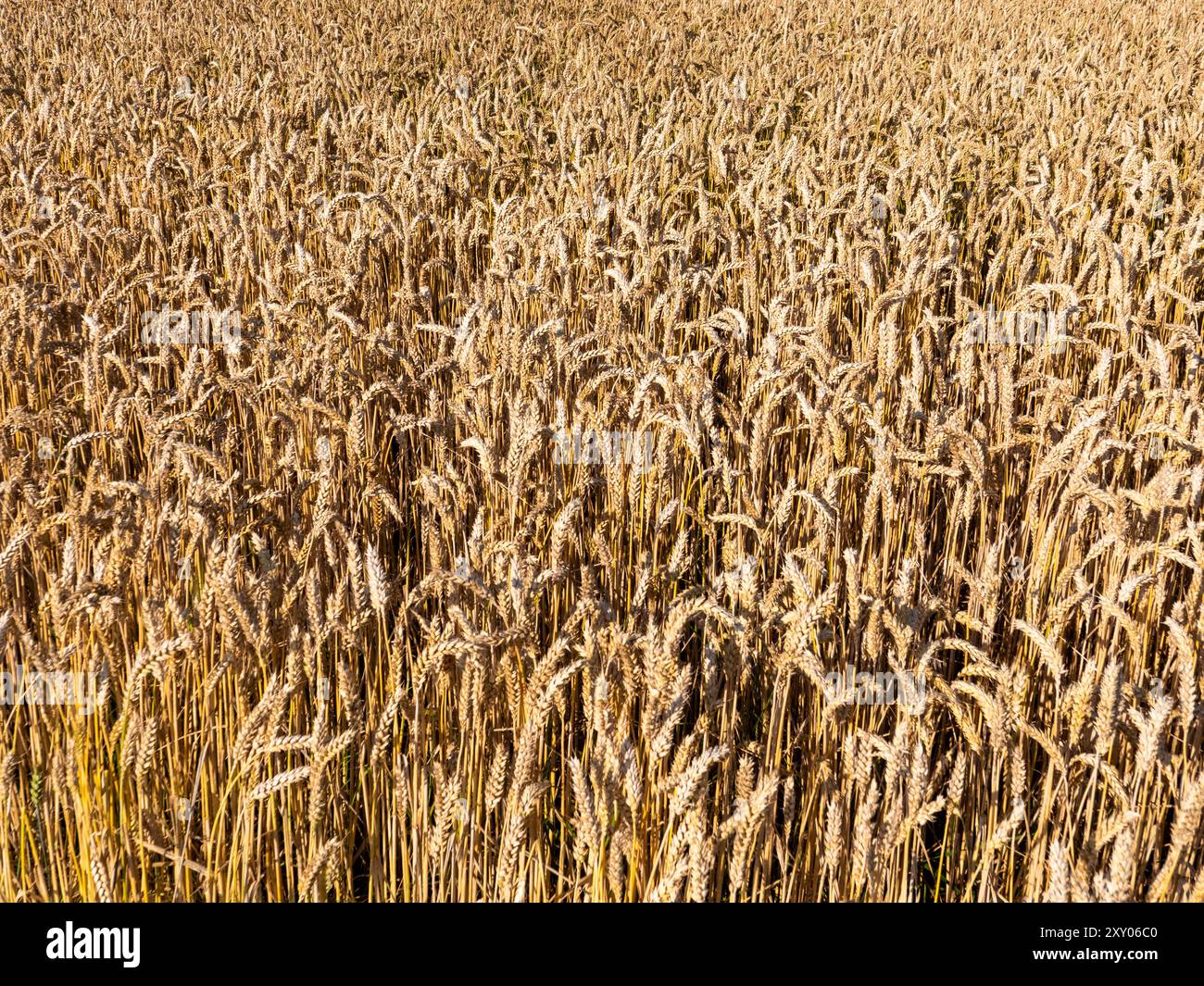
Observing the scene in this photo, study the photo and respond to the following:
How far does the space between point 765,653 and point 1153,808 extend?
69 centimetres

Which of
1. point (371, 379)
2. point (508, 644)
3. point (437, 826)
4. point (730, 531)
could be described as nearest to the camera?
point (437, 826)

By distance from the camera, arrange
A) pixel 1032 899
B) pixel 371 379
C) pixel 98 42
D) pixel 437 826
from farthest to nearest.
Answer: pixel 98 42
pixel 371 379
pixel 1032 899
pixel 437 826

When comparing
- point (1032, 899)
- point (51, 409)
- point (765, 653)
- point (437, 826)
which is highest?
point (51, 409)

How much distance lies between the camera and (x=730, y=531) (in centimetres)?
213

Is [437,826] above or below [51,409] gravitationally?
below

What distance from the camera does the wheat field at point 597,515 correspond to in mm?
1376

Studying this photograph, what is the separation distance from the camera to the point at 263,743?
4.39ft

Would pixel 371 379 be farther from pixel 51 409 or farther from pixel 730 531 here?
pixel 730 531

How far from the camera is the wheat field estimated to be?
138 cm

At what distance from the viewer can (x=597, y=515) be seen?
2398mm

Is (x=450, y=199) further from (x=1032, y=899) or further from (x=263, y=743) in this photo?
(x=1032, y=899)

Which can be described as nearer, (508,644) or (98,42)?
(508,644)
